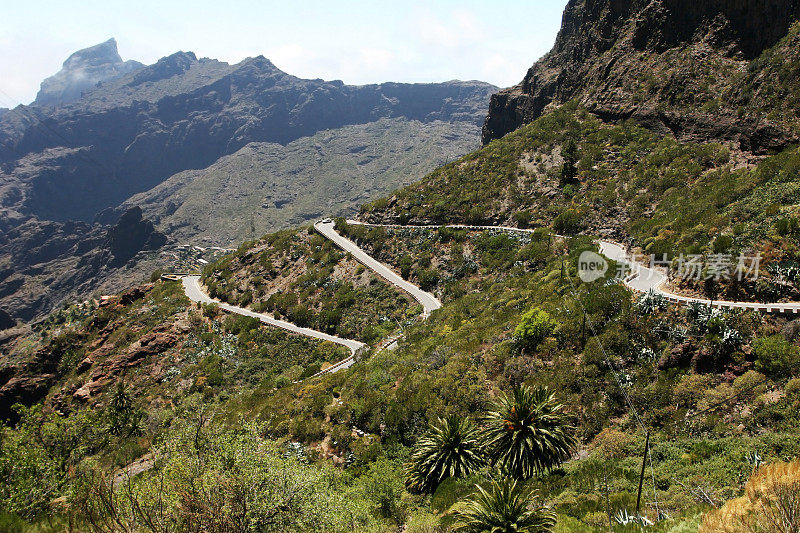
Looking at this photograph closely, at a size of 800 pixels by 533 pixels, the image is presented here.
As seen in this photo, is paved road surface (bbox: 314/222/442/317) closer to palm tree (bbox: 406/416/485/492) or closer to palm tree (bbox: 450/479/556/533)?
palm tree (bbox: 406/416/485/492)

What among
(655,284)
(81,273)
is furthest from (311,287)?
(81,273)

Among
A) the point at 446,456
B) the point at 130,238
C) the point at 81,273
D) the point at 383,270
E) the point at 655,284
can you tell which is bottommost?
the point at 81,273

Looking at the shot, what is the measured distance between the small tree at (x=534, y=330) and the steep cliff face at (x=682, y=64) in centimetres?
2986

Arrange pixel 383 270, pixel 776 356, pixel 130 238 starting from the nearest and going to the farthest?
pixel 776 356, pixel 383 270, pixel 130 238

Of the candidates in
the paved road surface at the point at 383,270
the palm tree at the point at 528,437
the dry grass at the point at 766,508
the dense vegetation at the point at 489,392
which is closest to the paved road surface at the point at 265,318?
the dense vegetation at the point at 489,392

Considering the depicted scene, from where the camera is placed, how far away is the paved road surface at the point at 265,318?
139ft

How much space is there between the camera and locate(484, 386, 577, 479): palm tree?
1341 centimetres

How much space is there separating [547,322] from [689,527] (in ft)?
45.4

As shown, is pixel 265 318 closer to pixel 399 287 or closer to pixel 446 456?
pixel 399 287

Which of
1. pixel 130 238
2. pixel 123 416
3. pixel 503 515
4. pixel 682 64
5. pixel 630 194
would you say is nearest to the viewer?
pixel 503 515

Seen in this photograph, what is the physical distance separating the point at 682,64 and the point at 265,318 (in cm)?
6028

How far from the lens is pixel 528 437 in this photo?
13.6 metres

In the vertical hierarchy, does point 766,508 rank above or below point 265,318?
above

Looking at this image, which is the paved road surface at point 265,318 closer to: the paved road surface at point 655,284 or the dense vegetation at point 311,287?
the dense vegetation at point 311,287
